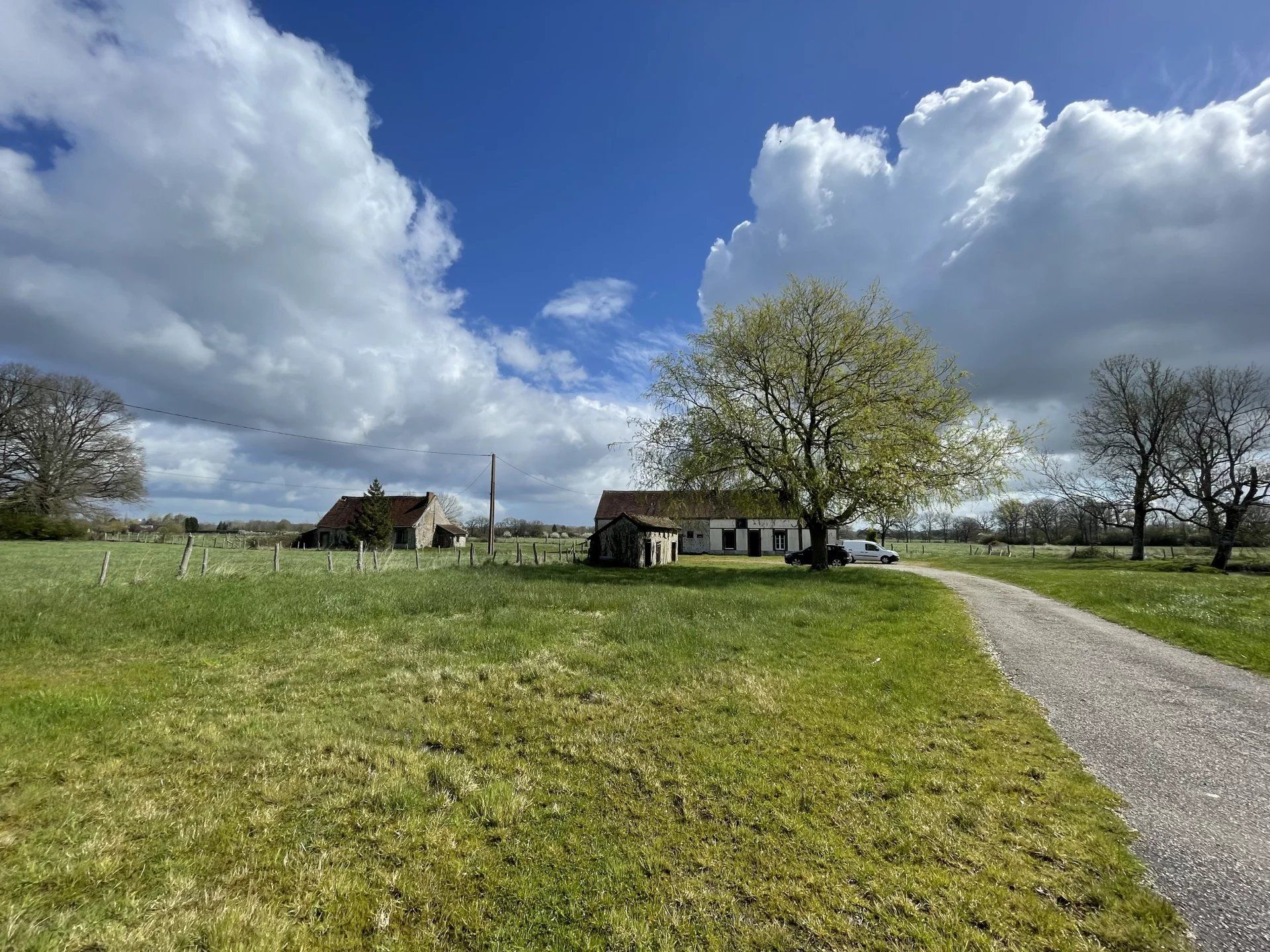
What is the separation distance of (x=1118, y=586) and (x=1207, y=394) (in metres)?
31.1

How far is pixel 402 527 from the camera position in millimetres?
60344

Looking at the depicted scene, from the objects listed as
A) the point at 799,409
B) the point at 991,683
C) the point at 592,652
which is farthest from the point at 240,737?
the point at 799,409

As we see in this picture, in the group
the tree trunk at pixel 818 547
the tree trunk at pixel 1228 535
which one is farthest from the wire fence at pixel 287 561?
the tree trunk at pixel 1228 535

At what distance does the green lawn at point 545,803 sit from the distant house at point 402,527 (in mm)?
52391

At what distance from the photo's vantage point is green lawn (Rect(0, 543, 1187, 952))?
10.1ft

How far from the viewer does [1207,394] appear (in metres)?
37.1

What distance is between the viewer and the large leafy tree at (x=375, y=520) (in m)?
50.3

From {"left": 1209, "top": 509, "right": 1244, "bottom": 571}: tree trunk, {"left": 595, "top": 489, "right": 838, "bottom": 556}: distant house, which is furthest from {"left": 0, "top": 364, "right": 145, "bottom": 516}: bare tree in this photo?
{"left": 1209, "top": 509, "right": 1244, "bottom": 571}: tree trunk

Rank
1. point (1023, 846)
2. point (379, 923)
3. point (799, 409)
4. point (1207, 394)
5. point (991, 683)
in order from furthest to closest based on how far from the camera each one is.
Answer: point (1207, 394)
point (799, 409)
point (991, 683)
point (1023, 846)
point (379, 923)

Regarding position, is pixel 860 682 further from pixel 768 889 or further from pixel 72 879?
pixel 72 879

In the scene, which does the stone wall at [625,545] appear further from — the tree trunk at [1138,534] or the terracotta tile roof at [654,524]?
the tree trunk at [1138,534]

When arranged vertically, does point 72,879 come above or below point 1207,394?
below

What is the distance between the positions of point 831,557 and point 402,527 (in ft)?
151

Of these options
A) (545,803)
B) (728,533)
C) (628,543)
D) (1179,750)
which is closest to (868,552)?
(728,533)
